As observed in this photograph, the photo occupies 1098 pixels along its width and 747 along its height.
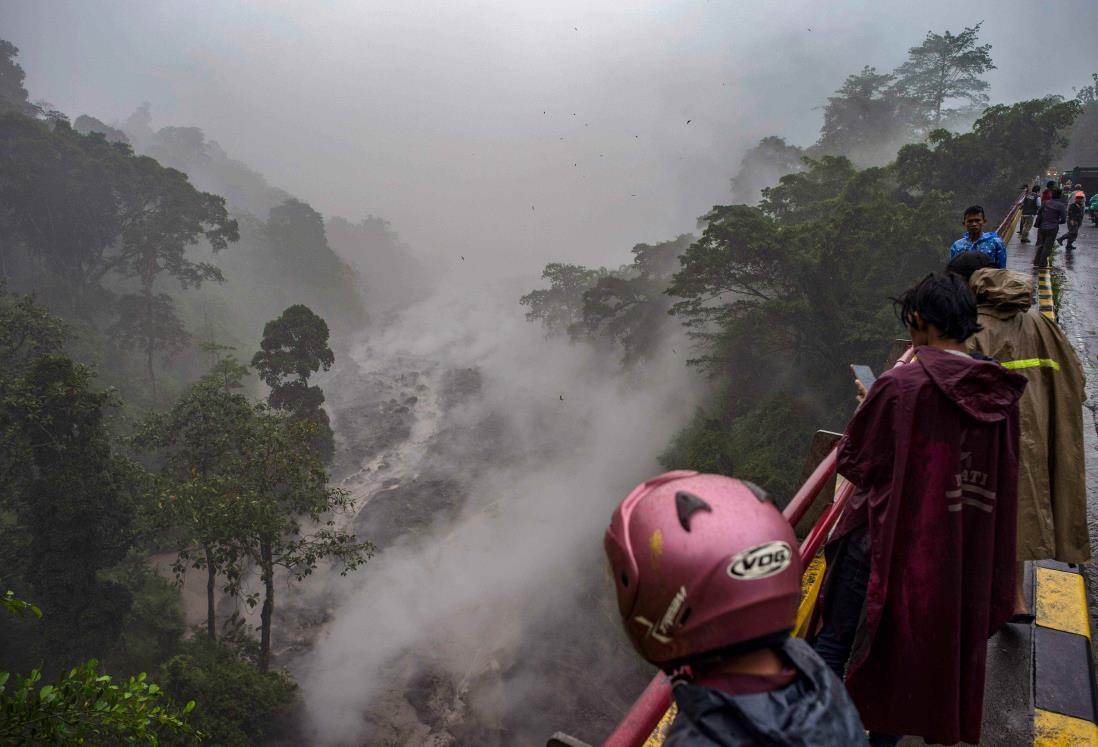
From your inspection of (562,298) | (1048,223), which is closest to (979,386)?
(1048,223)

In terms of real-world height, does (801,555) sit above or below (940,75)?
below

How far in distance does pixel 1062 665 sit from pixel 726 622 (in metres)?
3.18

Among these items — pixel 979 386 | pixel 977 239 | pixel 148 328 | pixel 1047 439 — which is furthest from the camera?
pixel 148 328

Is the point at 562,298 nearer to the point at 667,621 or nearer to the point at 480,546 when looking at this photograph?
the point at 480,546

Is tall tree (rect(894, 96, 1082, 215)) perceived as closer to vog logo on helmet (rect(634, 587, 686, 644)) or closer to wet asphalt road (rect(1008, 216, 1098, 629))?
wet asphalt road (rect(1008, 216, 1098, 629))

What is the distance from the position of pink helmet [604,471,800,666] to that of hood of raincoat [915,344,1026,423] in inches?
41.1

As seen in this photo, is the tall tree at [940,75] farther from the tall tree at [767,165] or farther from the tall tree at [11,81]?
the tall tree at [11,81]

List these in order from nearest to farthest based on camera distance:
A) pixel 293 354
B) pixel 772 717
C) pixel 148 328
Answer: pixel 772 717 → pixel 293 354 → pixel 148 328

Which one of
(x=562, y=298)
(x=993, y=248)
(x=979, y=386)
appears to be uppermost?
(x=562, y=298)

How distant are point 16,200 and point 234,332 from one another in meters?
15.6

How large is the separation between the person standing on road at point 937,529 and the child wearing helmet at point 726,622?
3.08ft

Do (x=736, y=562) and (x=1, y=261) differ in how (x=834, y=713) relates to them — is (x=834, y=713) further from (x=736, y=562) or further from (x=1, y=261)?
(x=1, y=261)

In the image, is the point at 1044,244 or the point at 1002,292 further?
the point at 1044,244

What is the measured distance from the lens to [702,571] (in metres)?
1.33
